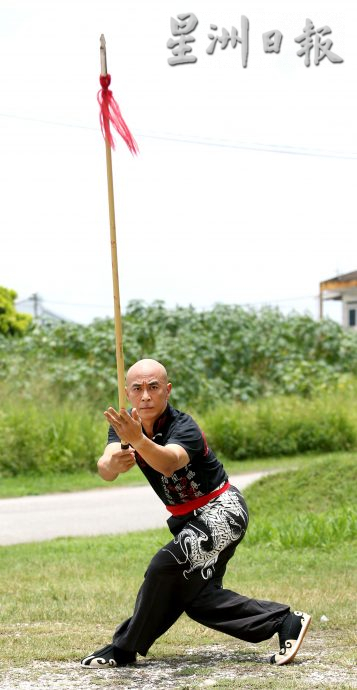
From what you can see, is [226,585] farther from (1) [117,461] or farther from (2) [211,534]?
(1) [117,461]

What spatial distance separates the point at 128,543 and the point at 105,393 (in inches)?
476

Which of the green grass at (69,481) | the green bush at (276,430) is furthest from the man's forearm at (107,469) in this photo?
the green bush at (276,430)

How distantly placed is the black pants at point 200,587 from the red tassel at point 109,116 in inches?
71.3

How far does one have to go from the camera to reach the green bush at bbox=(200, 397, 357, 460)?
67.2 feet

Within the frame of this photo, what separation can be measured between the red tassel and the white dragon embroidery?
70.2 inches

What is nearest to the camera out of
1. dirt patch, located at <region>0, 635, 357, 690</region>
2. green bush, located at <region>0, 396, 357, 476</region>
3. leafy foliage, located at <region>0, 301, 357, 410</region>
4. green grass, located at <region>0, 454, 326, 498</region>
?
dirt patch, located at <region>0, 635, 357, 690</region>

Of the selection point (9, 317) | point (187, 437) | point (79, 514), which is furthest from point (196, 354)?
point (187, 437)

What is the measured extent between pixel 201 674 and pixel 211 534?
26.4 inches

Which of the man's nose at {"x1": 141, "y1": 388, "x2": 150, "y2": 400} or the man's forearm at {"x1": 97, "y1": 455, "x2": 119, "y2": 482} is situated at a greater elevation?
the man's nose at {"x1": 141, "y1": 388, "x2": 150, "y2": 400}

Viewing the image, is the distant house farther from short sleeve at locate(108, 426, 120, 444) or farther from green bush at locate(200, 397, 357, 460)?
short sleeve at locate(108, 426, 120, 444)

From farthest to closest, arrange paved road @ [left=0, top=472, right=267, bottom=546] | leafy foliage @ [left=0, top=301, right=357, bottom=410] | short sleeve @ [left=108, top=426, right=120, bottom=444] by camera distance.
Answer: leafy foliage @ [left=0, top=301, right=357, bottom=410]
paved road @ [left=0, top=472, right=267, bottom=546]
short sleeve @ [left=108, top=426, right=120, bottom=444]

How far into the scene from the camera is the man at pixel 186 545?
5.34 m

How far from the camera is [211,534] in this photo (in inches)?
211

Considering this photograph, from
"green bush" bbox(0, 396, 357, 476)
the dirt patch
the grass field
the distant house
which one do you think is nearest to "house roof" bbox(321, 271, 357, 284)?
the distant house
